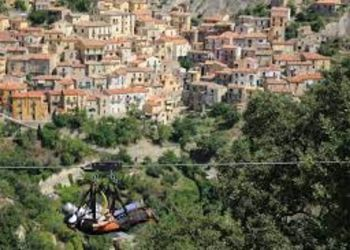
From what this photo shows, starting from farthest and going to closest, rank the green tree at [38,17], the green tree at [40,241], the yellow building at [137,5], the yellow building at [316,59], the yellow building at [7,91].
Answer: the yellow building at [137,5]
the green tree at [38,17]
the yellow building at [316,59]
the yellow building at [7,91]
the green tree at [40,241]

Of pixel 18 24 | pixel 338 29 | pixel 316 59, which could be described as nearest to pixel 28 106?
pixel 18 24

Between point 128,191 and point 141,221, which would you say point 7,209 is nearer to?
point 128,191

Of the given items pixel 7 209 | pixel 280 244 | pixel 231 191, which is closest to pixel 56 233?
pixel 7 209

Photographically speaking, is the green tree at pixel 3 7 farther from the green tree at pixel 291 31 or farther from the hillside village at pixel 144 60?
the green tree at pixel 291 31

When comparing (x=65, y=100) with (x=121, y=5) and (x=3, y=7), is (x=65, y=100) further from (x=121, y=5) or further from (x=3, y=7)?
(x=3, y=7)

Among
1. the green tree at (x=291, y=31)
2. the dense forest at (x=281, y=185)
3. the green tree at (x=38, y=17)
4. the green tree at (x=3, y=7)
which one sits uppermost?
the dense forest at (x=281, y=185)

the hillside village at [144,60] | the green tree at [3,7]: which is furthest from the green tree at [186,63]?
the green tree at [3,7]
